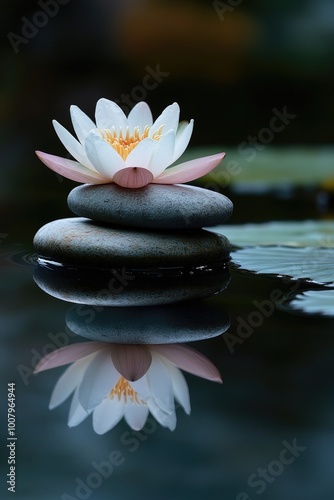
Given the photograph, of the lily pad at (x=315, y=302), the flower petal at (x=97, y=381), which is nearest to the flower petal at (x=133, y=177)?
the lily pad at (x=315, y=302)

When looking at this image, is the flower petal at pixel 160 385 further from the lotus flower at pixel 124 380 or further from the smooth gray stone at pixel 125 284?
the smooth gray stone at pixel 125 284

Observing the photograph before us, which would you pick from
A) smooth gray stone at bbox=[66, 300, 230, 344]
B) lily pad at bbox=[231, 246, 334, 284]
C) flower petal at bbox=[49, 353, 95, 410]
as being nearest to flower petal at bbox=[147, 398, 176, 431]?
flower petal at bbox=[49, 353, 95, 410]

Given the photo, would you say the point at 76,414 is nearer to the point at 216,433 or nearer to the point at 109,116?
the point at 216,433

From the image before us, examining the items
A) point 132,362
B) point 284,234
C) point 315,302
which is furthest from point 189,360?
point 284,234

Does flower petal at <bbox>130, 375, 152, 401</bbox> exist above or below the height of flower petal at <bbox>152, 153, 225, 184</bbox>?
below

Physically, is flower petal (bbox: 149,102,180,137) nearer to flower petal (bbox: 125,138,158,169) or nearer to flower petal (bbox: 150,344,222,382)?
flower petal (bbox: 125,138,158,169)

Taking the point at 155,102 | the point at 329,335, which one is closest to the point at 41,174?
the point at 155,102
